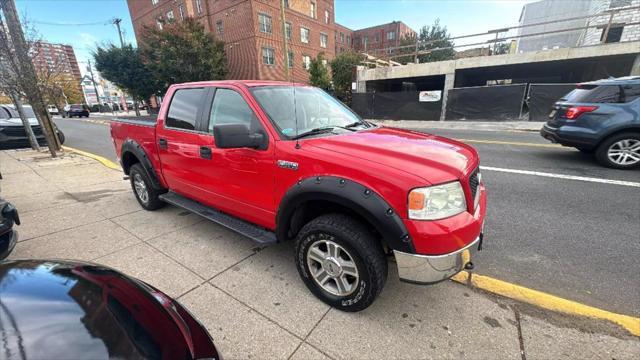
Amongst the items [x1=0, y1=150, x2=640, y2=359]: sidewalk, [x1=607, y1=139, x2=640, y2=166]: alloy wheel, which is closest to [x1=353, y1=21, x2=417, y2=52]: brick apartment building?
[x1=607, y1=139, x2=640, y2=166]: alloy wheel

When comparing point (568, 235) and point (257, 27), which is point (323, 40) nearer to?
point (257, 27)

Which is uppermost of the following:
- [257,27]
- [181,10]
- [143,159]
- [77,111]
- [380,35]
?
[380,35]

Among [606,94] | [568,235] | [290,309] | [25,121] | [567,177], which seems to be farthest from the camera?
[25,121]

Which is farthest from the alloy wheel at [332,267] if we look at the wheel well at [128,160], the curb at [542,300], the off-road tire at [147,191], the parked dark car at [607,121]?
the parked dark car at [607,121]

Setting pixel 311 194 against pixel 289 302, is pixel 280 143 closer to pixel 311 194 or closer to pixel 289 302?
pixel 311 194

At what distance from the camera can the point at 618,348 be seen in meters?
1.88

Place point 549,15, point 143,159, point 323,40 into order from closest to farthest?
point 143,159, point 323,40, point 549,15

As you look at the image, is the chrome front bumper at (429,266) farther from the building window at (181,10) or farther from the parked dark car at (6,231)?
the building window at (181,10)

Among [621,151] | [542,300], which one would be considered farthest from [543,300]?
[621,151]

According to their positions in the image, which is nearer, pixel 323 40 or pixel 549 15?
pixel 323 40

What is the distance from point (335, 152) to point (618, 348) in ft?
7.47

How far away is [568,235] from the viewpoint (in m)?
3.28

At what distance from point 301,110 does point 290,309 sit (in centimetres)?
180

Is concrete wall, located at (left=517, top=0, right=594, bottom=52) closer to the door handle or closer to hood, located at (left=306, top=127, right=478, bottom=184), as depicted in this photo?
hood, located at (left=306, top=127, right=478, bottom=184)
